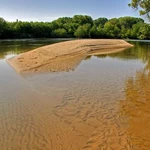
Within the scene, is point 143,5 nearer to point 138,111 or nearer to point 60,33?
point 138,111

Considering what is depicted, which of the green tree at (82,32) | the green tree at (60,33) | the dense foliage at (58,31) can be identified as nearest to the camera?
the dense foliage at (58,31)

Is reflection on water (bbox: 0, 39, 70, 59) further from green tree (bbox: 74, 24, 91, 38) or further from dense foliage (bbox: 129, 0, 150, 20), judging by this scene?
green tree (bbox: 74, 24, 91, 38)

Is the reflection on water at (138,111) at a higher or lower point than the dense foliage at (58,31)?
lower

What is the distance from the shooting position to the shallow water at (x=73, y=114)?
5.80 metres

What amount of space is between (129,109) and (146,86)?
4167 millimetres

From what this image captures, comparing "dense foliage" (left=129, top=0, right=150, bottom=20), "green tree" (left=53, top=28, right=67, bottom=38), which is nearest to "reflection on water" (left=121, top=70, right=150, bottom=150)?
"dense foliage" (left=129, top=0, right=150, bottom=20)

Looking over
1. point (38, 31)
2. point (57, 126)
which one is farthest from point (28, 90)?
point (38, 31)

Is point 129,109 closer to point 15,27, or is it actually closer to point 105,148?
point 105,148

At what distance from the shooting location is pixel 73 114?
774 cm

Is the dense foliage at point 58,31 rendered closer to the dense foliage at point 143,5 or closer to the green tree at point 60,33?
the green tree at point 60,33

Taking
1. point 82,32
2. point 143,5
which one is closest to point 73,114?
point 143,5

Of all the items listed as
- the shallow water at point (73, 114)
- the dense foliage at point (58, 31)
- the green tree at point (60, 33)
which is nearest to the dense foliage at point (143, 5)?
the shallow water at point (73, 114)

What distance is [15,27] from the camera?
288ft

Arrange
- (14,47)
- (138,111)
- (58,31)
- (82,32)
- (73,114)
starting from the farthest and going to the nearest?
1. (82,32)
2. (58,31)
3. (14,47)
4. (138,111)
5. (73,114)
